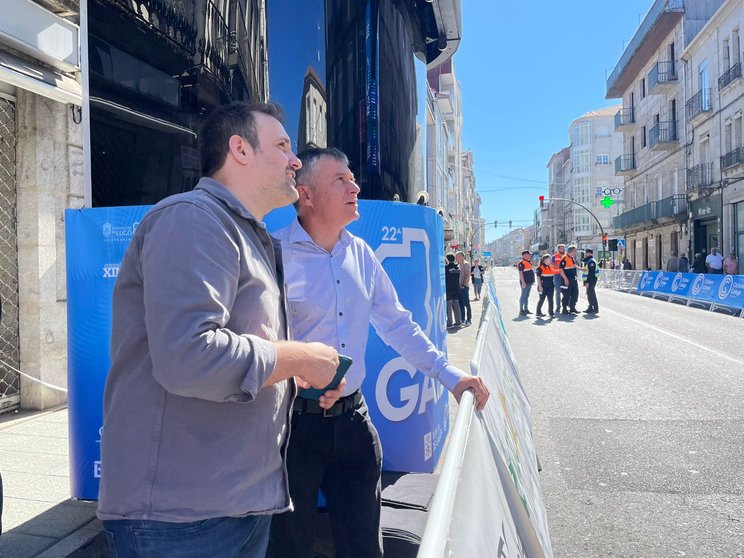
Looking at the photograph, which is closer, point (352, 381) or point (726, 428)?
point (352, 381)

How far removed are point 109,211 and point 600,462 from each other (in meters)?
4.02

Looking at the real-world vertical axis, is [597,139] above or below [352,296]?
above

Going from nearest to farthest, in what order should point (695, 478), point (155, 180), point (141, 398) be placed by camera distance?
point (141, 398)
point (155, 180)
point (695, 478)

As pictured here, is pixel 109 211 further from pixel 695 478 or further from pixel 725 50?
pixel 725 50

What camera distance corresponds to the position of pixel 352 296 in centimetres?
221

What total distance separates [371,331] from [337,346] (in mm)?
963

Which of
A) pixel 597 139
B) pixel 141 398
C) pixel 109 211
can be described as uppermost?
pixel 597 139

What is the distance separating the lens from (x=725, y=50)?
25.1 metres

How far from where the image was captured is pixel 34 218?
217 inches

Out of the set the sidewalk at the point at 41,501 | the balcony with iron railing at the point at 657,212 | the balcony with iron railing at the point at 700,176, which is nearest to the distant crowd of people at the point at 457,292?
the sidewalk at the point at 41,501

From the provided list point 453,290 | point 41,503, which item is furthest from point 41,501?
point 453,290

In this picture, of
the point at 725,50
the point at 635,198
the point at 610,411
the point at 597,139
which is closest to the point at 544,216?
the point at 597,139

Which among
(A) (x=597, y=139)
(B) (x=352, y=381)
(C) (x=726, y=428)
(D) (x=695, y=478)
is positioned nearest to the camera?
(B) (x=352, y=381)

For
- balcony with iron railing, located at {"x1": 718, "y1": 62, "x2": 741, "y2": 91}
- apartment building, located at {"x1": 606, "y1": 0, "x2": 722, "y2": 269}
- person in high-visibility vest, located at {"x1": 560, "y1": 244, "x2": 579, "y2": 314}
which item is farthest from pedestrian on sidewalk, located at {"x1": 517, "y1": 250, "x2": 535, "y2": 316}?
apartment building, located at {"x1": 606, "y1": 0, "x2": 722, "y2": 269}
